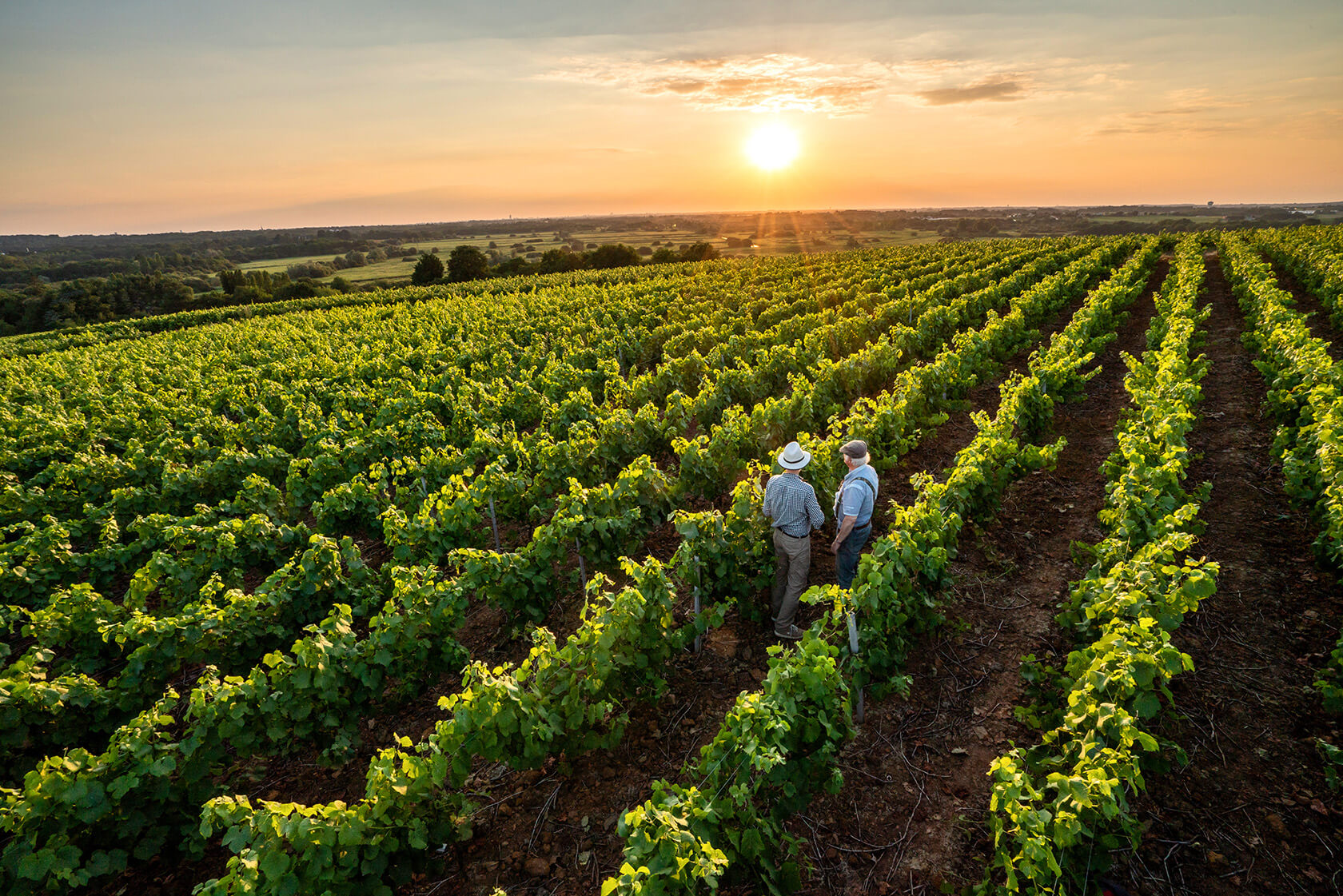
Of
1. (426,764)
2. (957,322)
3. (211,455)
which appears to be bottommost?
(426,764)

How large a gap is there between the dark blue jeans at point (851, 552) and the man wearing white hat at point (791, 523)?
46 cm

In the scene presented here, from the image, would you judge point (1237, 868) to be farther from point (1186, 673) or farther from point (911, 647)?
point (911, 647)

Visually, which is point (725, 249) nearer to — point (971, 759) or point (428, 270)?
point (428, 270)

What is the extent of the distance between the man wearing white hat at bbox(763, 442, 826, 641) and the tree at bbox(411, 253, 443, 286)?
67307 millimetres

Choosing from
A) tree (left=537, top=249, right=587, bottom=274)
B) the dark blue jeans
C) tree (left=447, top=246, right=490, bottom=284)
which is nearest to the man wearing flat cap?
the dark blue jeans

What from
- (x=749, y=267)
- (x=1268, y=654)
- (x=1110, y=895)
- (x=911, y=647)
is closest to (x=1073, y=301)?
(x=749, y=267)

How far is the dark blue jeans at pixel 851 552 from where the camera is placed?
647 centimetres

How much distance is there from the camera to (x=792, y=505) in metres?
6.17

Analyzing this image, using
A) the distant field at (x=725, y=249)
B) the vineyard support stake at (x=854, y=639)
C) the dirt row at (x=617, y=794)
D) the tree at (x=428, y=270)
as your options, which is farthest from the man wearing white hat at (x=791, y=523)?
the distant field at (x=725, y=249)

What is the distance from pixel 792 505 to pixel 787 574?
0.94 meters

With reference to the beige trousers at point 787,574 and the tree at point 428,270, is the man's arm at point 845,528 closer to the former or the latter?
the beige trousers at point 787,574

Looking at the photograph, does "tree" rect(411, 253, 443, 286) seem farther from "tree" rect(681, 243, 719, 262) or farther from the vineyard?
the vineyard

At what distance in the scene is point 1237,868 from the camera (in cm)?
415

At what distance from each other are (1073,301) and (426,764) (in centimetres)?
3207
